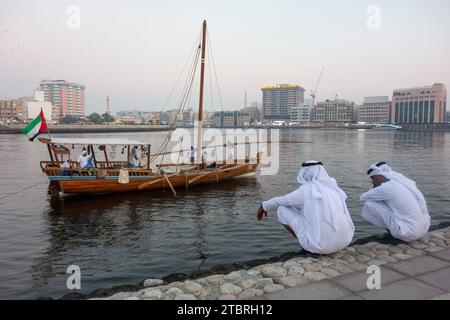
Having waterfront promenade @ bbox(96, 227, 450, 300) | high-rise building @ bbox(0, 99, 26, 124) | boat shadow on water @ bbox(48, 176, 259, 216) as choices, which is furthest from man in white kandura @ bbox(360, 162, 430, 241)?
high-rise building @ bbox(0, 99, 26, 124)

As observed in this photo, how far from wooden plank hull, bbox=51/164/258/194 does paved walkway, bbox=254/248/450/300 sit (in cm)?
1684

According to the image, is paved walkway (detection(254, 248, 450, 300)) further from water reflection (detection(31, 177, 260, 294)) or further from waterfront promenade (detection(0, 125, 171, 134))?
waterfront promenade (detection(0, 125, 171, 134))

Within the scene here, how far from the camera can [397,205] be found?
295 inches

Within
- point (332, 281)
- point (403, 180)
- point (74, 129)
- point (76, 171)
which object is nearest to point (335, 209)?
point (332, 281)

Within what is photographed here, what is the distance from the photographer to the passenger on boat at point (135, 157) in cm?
2270

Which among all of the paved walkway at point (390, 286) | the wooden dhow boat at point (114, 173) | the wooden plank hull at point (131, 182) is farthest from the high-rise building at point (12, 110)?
the paved walkway at point (390, 286)

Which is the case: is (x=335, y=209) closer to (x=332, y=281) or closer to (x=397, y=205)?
(x=332, y=281)

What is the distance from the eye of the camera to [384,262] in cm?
688

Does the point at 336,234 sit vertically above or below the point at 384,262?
above

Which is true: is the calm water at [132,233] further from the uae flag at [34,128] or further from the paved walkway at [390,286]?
the paved walkway at [390,286]

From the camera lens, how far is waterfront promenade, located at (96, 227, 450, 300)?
558 cm
